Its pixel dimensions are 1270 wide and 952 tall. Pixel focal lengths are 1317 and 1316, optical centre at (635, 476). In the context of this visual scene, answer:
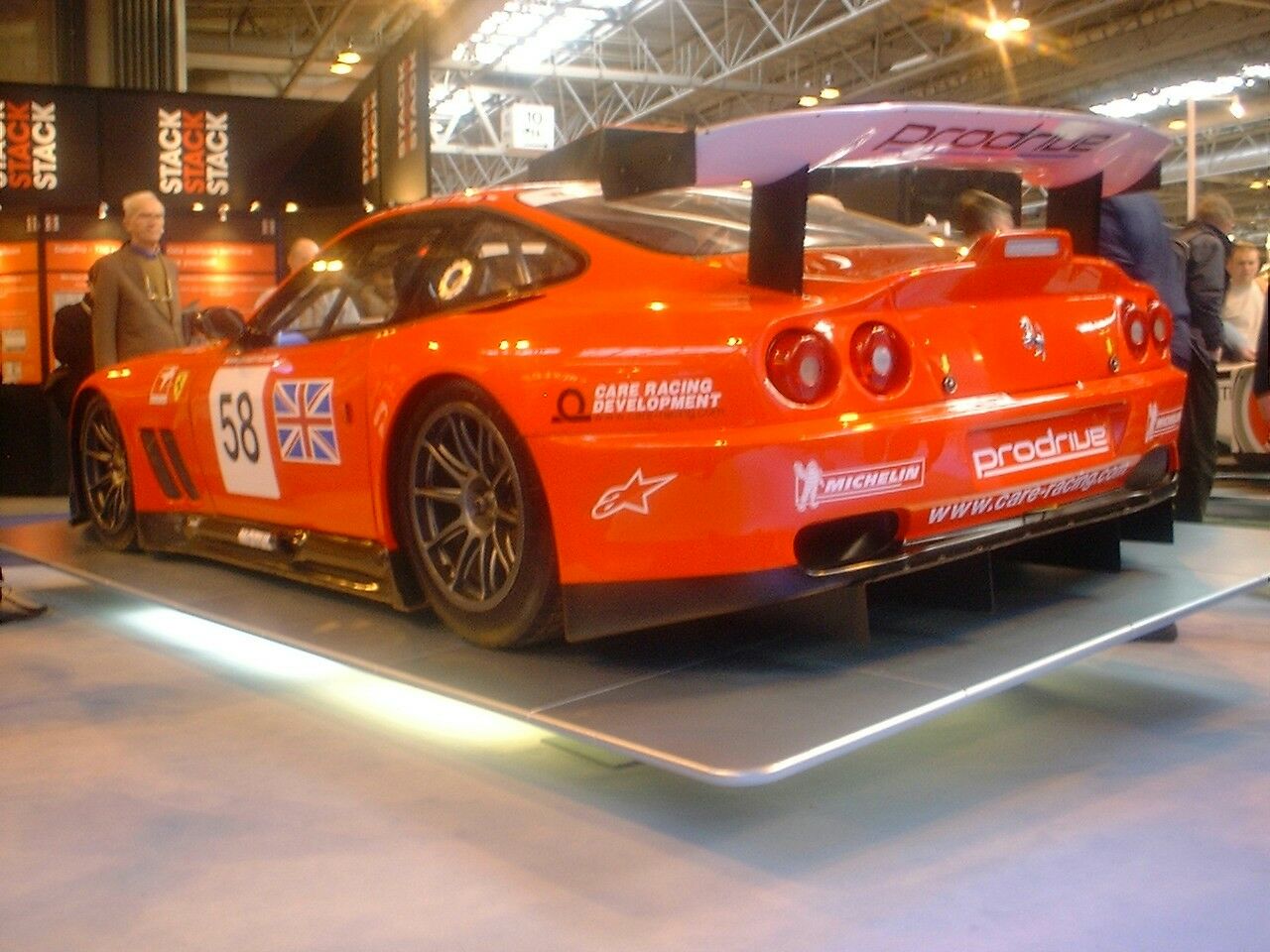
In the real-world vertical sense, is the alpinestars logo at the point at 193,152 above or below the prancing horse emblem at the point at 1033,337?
above

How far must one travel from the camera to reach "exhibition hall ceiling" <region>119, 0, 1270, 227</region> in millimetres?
14211

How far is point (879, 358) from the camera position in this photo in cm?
251

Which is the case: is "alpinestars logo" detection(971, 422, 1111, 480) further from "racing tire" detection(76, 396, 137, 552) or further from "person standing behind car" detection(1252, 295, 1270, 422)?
"racing tire" detection(76, 396, 137, 552)

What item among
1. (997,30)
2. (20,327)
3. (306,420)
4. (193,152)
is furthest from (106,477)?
(997,30)

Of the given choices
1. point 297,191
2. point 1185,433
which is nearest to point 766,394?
point 1185,433

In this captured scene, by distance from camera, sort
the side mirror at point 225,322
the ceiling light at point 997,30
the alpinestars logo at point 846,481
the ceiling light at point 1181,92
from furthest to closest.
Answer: the ceiling light at point 1181,92
the ceiling light at point 997,30
the side mirror at point 225,322
the alpinestars logo at point 846,481

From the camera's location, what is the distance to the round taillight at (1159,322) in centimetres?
307

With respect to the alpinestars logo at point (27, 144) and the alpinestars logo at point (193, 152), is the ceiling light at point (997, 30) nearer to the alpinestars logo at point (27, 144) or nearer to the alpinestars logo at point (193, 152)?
the alpinestars logo at point (193, 152)

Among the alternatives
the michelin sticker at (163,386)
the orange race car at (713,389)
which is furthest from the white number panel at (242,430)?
the michelin sticker at (163,386)

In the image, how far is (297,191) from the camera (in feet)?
38.3

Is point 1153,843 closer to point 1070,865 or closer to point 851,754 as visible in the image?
point 1070,865

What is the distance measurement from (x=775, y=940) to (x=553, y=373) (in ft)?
3.70

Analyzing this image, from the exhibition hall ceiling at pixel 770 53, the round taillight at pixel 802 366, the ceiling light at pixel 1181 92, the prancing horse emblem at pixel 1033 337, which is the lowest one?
the round taillight at pixel 802 366

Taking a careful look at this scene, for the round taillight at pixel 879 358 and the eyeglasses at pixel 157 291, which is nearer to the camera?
the round taillight at pixel 879 358
